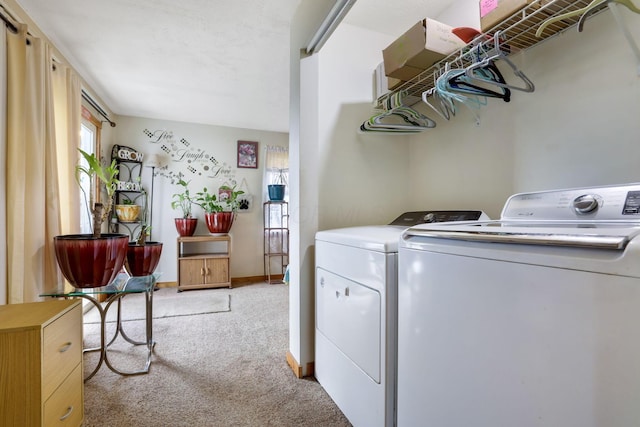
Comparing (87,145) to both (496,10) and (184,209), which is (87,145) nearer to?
(184,209)

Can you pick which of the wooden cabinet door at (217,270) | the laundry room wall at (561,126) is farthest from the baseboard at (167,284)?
the laundry room wall at (561,126)

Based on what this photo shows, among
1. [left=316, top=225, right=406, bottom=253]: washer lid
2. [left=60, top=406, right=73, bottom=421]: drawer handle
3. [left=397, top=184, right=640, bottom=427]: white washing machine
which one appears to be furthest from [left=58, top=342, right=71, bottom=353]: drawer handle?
[left=397, top=184, right=640, bottom=427]: white washing machine

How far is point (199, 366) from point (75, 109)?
7.62 ft

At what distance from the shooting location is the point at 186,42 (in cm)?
223

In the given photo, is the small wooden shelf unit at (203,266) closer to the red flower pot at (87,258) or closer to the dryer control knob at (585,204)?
the red flower pot at (87,258)

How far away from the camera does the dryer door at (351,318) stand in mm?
1119

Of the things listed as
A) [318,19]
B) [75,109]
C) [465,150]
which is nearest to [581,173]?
[465,150]

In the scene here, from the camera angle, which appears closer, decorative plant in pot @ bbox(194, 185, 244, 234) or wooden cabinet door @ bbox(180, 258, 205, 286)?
wooden cabinet door @ bbox(180, 258, 205, 286)

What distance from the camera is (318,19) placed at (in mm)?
1568

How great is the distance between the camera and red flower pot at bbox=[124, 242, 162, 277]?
202 centimetres

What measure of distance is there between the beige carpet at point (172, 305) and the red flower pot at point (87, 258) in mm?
1407

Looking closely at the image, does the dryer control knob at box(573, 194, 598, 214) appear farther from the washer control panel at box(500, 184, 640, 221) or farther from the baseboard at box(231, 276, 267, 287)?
the baseboard at box(231, 276, 267, 287)

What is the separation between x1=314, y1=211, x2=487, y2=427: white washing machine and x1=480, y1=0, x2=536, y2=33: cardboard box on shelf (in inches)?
31.6

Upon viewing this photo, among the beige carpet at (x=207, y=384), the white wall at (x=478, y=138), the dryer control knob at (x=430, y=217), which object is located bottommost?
the beige carpet at (x=207, y=384)
